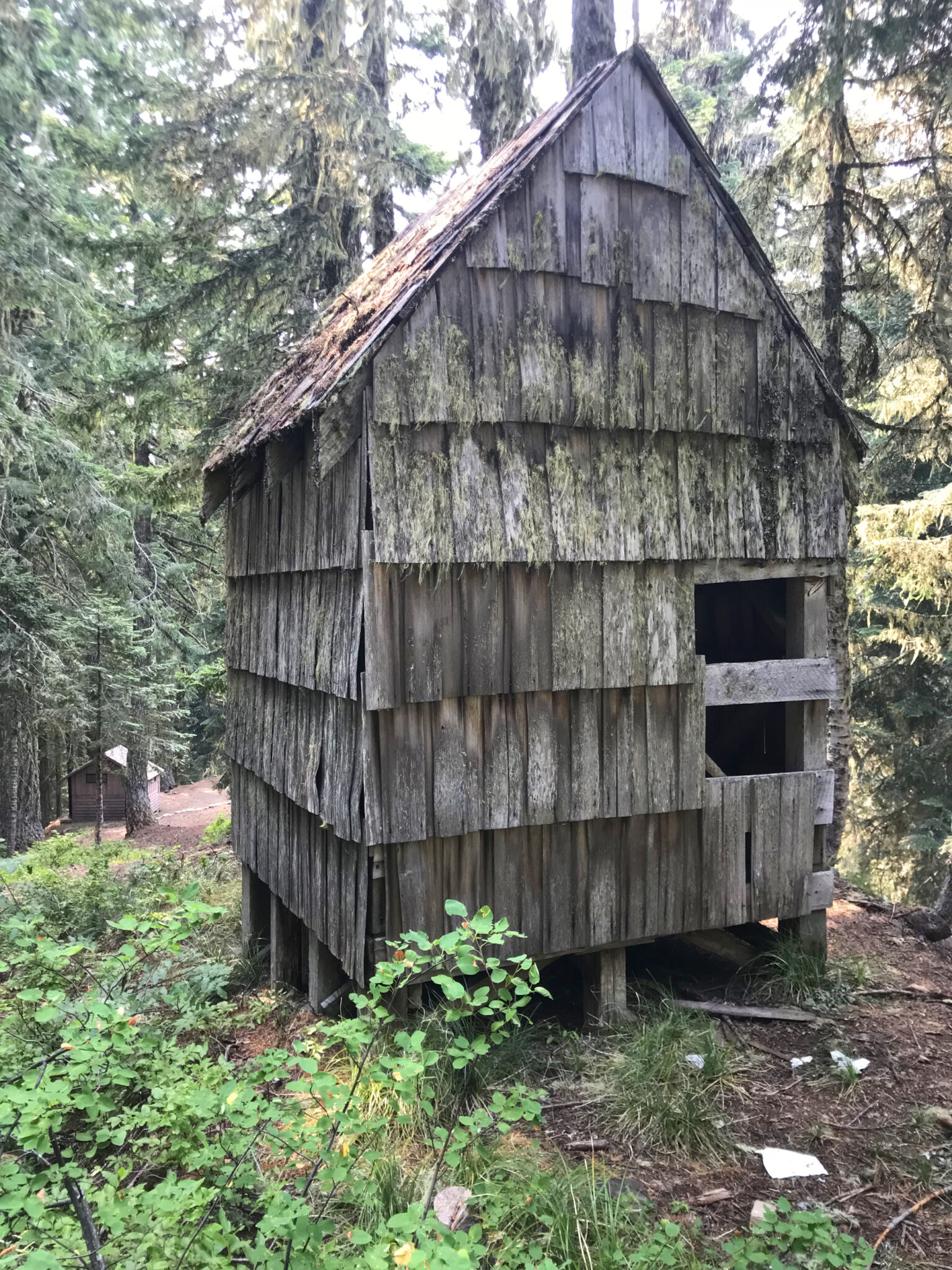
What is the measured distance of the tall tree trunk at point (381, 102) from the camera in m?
8.91

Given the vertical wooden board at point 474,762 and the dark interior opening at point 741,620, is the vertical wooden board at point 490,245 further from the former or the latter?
the dark interior opening at point 741,620

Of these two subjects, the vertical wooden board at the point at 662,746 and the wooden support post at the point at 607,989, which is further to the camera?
the wooden support post at the point at 607,989

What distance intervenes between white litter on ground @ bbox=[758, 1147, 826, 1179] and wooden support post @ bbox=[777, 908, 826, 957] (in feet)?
6.90

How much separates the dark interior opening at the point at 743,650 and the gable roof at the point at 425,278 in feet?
5.10

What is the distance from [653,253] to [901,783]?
10.6m

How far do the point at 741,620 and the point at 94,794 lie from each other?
20.7 m

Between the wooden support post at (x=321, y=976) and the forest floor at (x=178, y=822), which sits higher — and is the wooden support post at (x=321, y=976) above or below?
above

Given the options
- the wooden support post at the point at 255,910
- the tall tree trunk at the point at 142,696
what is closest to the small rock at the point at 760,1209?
the wooden support post at the point at 255,910

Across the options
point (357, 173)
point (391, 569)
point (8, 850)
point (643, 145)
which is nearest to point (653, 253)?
point (643, 145)

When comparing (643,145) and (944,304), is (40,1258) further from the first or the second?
(944,304)

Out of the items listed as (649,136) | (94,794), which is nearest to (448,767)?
(649,136)

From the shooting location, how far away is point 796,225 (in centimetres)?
1560

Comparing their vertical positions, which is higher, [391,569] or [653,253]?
[653,253]

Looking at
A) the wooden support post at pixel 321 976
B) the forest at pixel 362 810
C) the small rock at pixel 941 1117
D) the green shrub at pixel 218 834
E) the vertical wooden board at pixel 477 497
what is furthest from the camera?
the green shrub at pixel 218 834
